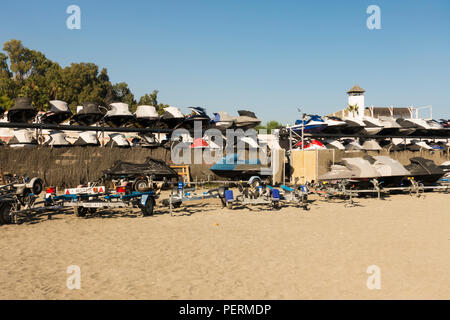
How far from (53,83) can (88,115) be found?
52250 mm

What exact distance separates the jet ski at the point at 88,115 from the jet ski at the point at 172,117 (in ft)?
16.3

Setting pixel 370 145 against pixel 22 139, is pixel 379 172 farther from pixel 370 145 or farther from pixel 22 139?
pixel 22 139

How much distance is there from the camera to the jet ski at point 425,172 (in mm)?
19859

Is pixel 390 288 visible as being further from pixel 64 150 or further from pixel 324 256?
pixel 64 150

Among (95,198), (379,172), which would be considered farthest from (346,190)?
(95,198)

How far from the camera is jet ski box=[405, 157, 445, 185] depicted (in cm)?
1986

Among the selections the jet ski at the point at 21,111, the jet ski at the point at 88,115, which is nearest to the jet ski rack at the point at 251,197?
the jet ski at the point at 88,115

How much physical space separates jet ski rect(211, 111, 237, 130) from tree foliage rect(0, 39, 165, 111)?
40957 mm

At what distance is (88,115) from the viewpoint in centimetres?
2688

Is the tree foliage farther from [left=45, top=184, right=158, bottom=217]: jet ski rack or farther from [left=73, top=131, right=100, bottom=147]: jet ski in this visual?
[left=45, top=184, right=158, bottom=217]: jet ski rack

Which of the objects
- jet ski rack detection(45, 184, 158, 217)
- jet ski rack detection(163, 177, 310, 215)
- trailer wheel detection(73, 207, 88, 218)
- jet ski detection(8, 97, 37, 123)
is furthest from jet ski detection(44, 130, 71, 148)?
jet ski rack detection(163, 177, 310, 215)

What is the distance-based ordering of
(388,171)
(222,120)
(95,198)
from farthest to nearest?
(222,120)
(388,171)
(95,198)

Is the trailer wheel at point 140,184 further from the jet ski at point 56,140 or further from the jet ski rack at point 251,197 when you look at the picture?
the jet ski at point 56,140
